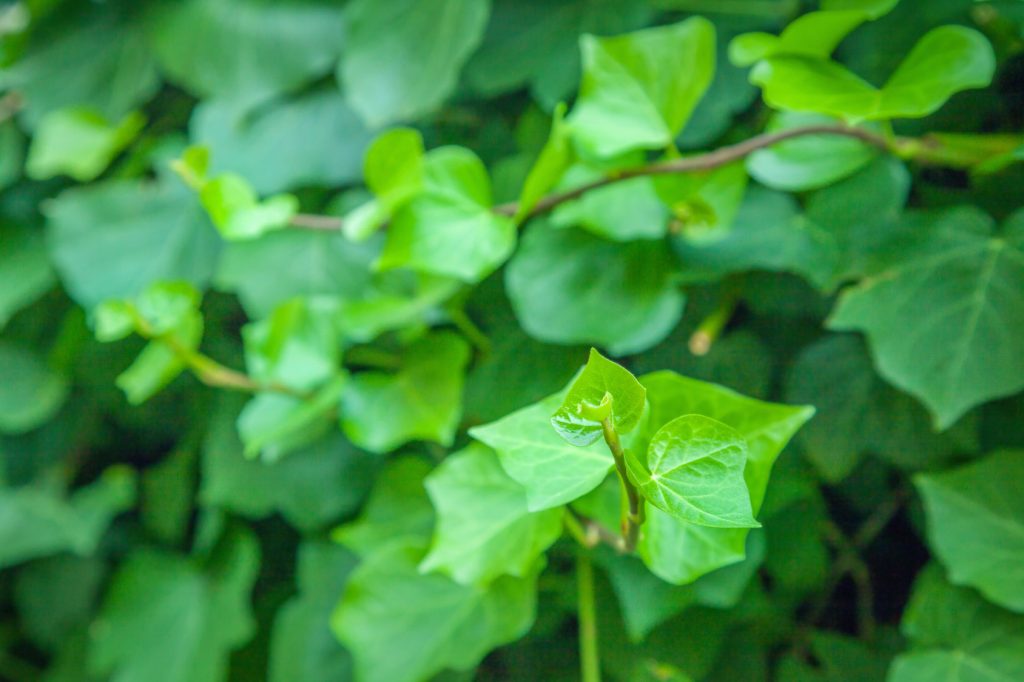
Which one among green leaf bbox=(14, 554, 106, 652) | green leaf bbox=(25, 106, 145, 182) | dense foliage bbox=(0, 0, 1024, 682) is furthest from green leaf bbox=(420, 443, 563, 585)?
green leaf bbox=(14, 554, 106, 652)

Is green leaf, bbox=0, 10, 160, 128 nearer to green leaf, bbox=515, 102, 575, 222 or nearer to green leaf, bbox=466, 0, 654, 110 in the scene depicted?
green leaf, bbox=466, 0, 654, 110

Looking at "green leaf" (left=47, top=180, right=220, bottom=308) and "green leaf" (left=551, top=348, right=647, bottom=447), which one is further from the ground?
"green leaf" (left=551, top=348, right=647, bottom=447)

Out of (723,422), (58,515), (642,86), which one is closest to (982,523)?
(723,422)

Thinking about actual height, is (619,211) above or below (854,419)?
above

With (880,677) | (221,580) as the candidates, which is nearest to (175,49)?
(221,580)

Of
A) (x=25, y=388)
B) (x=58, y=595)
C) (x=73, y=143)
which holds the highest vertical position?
(x=73, y=143)

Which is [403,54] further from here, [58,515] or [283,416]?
[58,515]

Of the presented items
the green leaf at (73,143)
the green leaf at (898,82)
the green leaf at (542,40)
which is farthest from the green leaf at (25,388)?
the green leaf at (898,82)
